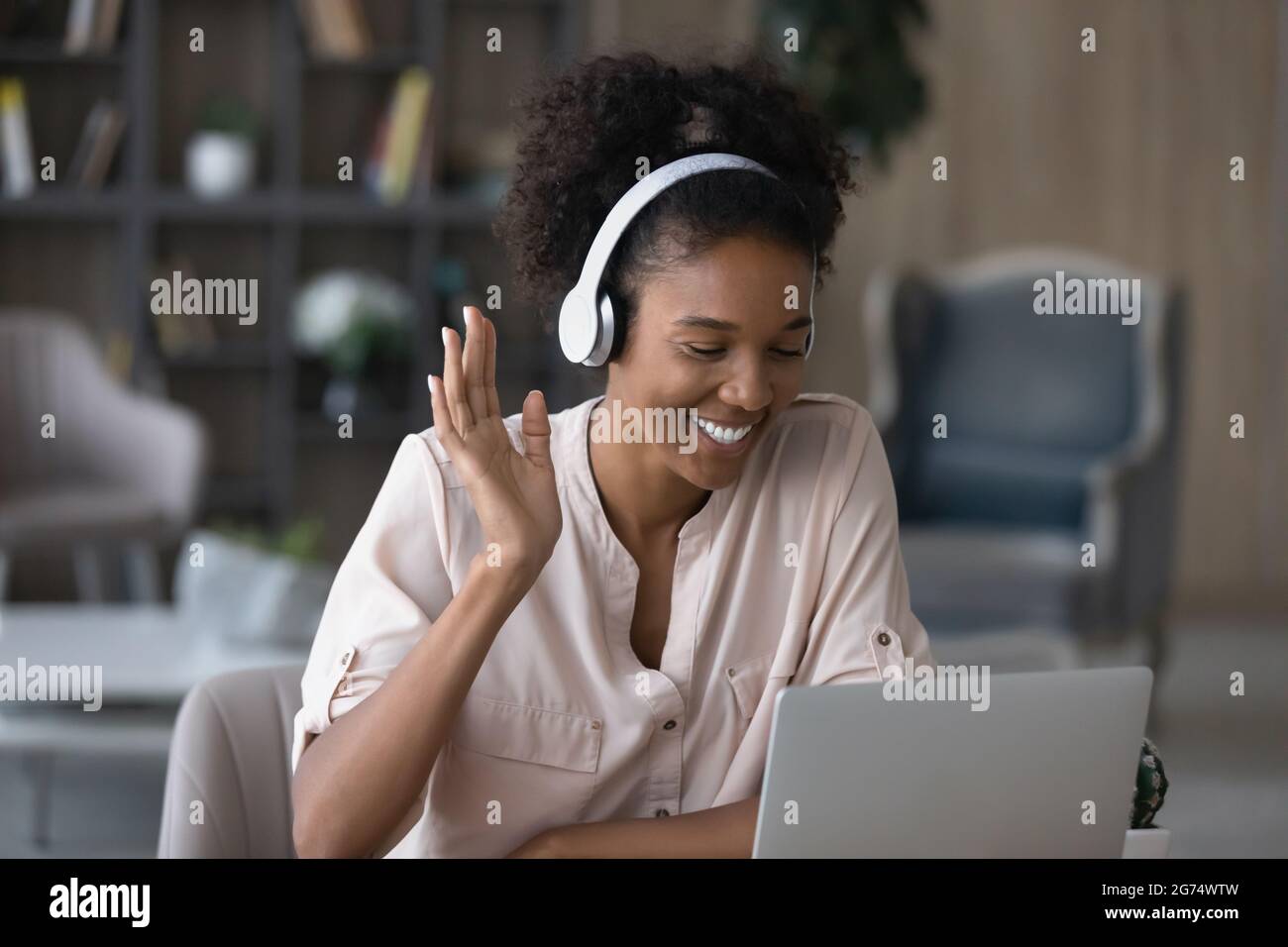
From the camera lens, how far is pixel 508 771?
121 centimetres

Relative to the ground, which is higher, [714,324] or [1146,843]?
[714,324]

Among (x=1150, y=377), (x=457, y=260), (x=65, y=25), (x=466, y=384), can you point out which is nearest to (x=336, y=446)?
(x=457, y=260)

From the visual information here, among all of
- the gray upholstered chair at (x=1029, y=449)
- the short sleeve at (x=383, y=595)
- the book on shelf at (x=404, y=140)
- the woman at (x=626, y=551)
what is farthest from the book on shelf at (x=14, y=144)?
the short sleeve at (x=383, y=595)

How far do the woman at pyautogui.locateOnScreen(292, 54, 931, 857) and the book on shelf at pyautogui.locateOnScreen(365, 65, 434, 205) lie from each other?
9.69 feet

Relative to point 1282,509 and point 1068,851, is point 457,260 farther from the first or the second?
point 1068,851

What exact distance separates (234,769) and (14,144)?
10.7ft

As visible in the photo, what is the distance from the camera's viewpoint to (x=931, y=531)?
345cm

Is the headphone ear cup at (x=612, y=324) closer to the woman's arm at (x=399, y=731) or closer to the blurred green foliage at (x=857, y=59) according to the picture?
the woman's arm at (x=399, y=731)

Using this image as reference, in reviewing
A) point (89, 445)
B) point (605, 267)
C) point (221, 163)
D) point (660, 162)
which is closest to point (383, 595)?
point (605, 267)

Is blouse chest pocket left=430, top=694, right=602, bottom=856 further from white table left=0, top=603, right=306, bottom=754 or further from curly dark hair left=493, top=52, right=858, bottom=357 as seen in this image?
white table left=0, top=603, right=306, bottom=754

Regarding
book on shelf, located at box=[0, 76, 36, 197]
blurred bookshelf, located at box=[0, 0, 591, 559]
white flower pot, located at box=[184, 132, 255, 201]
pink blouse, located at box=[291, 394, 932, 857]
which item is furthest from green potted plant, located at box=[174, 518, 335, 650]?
book on shelf, located at box=[0, 76, 36, 197]

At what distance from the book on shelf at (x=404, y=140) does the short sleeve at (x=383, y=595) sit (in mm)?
3106

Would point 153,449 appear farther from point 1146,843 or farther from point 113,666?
point 1146,843
